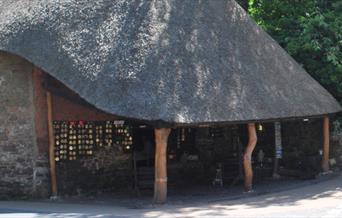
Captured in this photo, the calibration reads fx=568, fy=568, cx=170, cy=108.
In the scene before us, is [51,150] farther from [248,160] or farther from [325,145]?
[325,145]

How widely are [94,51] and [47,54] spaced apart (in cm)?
117

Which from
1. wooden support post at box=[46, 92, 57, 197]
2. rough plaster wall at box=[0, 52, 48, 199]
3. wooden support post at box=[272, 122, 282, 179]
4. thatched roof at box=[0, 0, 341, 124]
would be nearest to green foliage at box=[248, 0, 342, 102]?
wooden support post at box=[272, 122, 282, 179]

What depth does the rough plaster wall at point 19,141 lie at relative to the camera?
576 inches

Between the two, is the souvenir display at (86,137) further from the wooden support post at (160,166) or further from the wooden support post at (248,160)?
the wooden support post at (248,160)

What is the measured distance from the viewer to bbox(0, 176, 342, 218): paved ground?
1202cm

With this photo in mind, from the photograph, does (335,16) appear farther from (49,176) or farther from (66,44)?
(49,176)

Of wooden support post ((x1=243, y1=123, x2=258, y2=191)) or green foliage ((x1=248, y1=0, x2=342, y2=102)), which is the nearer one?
wooden support post ((x1=243, y1=123, x2=258, y2=191))

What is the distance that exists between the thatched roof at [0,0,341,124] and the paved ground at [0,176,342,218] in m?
2.00

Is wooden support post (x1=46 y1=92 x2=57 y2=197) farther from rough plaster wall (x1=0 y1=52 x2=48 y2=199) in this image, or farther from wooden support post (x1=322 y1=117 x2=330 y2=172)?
wooden support post (x1=322 y1=117 x2=330 y2=172)

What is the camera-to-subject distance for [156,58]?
13.5 m

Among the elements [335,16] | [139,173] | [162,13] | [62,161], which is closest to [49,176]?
[62,161]

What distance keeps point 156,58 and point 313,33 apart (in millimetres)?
6683

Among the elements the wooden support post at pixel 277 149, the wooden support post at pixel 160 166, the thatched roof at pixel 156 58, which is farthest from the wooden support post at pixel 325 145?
the wooden support post at pixel 160 166

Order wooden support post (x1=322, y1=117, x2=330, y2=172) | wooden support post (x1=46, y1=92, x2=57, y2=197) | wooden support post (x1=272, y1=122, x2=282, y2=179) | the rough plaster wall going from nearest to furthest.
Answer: wooden support post (x1=46, y1=92, x2=57, y2=197)
the rough plaster wall
wooden support post (x1=322, y1=117, x2=330, y2=172)
wooden support post (x1=272, y1=122, x2=282, y2=179)
